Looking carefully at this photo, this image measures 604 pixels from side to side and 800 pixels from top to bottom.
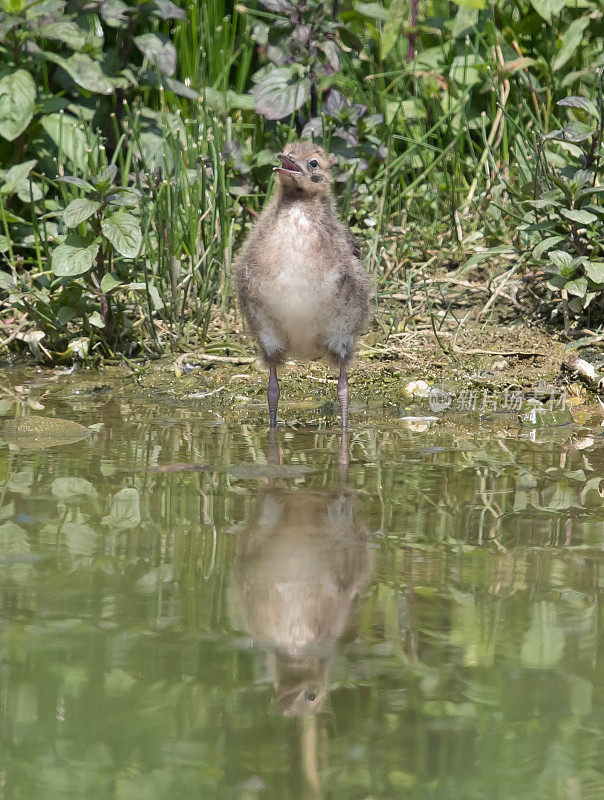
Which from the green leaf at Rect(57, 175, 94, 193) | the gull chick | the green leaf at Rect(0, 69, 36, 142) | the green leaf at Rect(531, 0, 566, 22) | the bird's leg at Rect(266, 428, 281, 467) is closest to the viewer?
the bird's leg at Rect(266, 428, 281, 467)

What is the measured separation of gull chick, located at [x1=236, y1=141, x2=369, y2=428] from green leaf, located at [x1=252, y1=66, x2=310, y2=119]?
6.06 ft

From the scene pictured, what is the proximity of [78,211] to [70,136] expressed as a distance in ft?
4.54

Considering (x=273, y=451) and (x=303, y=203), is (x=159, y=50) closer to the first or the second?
(x=303, y=203)

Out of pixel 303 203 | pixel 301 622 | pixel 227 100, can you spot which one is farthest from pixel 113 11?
pixel 301 622

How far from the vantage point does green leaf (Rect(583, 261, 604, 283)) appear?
6145 millimetres

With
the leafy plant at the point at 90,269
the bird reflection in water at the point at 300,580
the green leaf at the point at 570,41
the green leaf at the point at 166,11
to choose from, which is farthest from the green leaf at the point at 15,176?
the bird reflection in water at the point at 300,580

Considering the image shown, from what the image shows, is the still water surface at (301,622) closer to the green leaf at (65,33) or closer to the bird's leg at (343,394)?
the bird's leg at (343,394)

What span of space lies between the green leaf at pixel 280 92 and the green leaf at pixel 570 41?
1.80m

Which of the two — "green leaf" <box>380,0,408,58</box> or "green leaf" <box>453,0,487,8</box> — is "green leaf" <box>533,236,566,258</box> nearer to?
"green leaf" <box>453,0,487,8</box>

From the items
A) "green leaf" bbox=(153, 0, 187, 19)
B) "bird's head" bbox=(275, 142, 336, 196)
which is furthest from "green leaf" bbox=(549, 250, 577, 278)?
"green leaf" bbox=(153, 0, 187, 19)

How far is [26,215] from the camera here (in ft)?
24.4

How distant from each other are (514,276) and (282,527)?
3.94 metres

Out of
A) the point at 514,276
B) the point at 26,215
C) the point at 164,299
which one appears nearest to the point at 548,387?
the point at 514,276

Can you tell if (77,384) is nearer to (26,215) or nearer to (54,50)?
(26,215)
